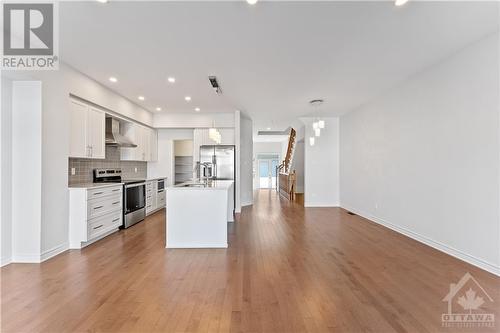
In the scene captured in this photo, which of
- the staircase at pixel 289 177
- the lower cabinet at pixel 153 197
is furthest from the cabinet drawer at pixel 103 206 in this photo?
the staircase at pixel 289 177

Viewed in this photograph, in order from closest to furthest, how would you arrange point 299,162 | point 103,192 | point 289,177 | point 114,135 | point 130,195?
point 103,192 < point 130,195 < point 114,135 < point 289,177 < point 299,162

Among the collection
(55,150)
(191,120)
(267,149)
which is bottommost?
(55,150)

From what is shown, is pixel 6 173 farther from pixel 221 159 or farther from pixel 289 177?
pixel 289 177

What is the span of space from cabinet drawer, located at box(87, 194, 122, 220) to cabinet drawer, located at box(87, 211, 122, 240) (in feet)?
0.28

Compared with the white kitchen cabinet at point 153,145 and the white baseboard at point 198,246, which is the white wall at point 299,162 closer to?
the white kitchen cabinet at point 153,145

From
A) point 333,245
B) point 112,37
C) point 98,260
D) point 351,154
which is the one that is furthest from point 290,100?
point 98,260

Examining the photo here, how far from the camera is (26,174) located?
10.3ft

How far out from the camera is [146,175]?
23.3ft

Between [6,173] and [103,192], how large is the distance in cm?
127

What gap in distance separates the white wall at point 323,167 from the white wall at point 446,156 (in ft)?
6.44

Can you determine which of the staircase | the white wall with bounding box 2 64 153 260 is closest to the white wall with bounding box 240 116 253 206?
the staircase

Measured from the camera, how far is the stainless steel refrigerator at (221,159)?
677 centimetres

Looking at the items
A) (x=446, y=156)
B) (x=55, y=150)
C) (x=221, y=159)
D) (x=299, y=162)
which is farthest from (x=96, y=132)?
(x=299, y=162)

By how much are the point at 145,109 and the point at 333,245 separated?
5.56 metres
